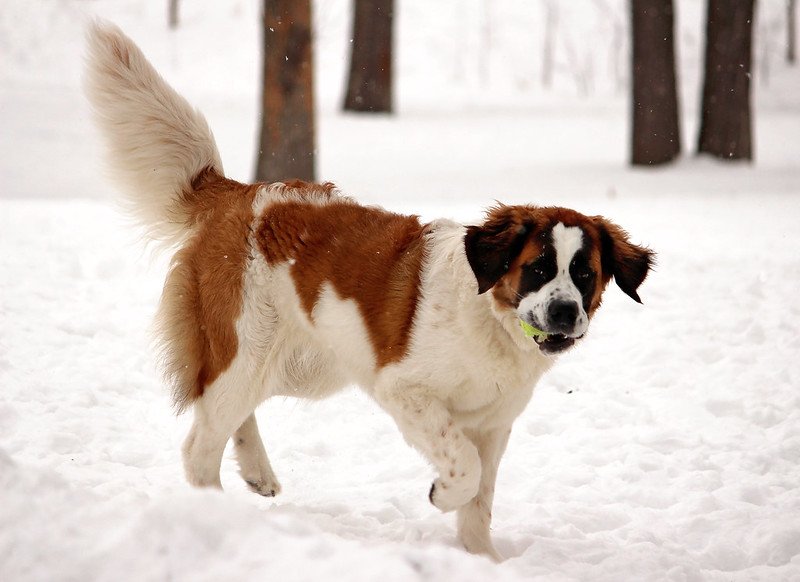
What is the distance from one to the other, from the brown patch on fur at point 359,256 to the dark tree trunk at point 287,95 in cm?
638

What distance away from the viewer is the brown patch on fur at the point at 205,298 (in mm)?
4227

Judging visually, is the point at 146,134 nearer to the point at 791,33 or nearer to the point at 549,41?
the point at 549,41

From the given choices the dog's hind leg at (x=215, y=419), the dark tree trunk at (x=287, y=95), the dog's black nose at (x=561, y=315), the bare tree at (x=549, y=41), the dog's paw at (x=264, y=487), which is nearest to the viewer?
the dog's black nose at (x=561, y=315)

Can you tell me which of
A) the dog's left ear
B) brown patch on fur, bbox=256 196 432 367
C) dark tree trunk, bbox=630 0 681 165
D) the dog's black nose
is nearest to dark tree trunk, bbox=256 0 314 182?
dark tree trunk, bbox=630 0 681 165

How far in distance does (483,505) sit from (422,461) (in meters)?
1.00

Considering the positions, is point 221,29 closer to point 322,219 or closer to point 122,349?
point 122,349

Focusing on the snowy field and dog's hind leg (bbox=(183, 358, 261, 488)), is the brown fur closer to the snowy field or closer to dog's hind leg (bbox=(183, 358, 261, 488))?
the snowy field

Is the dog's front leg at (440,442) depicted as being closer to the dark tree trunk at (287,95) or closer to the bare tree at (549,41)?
the dark tree trunk at (287,95)

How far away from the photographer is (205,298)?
14.0 ft

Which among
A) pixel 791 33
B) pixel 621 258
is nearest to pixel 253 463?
pixel 621 258

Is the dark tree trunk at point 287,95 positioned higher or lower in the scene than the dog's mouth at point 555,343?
higher

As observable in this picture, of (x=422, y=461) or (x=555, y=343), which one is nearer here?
(x=555, y=343)

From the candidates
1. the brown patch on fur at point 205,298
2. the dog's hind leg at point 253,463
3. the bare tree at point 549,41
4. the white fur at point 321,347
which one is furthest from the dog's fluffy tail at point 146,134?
the bare tree at point 549,41

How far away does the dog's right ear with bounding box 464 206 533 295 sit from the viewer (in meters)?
3.74
